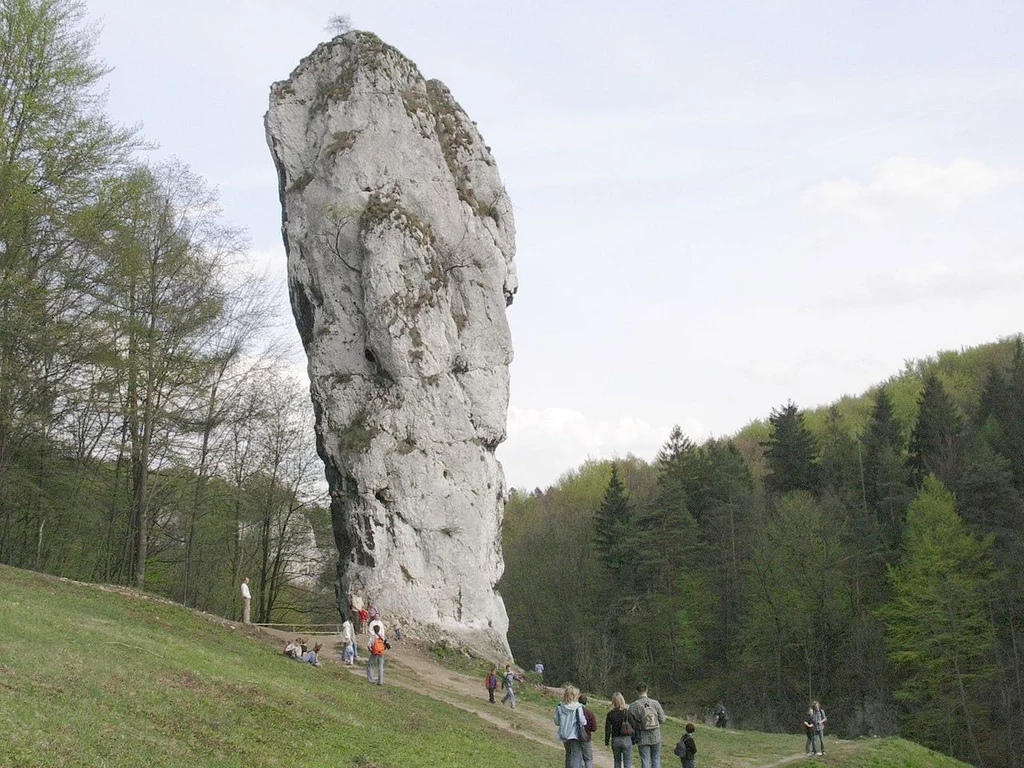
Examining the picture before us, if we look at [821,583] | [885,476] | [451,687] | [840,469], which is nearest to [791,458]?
[840,469]

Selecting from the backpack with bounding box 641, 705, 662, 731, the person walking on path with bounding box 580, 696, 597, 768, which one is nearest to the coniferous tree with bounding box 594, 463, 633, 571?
the backpack with bounding box 641, 705, 662, 731

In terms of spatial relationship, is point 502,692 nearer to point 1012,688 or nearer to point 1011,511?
point 1012,688

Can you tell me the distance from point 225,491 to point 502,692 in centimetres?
1305

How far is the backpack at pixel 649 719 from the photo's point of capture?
12.4 m

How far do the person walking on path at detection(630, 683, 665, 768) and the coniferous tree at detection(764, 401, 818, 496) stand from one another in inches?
2042

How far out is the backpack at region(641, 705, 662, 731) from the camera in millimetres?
12414

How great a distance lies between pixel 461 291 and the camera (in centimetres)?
3253

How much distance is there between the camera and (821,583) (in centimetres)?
4834

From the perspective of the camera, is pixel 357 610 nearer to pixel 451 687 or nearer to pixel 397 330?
pixel 451 687

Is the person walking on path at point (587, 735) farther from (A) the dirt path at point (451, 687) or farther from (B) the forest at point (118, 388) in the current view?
(B) the forest at point (118, 388)

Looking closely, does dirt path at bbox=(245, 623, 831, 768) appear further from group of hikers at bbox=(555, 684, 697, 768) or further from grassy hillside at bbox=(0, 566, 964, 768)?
group of hikers at bbox=(555, 684, 697, 768)

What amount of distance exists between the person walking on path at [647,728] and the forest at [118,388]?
1641 centimetres

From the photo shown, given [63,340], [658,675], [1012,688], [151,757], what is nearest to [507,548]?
[658,675]

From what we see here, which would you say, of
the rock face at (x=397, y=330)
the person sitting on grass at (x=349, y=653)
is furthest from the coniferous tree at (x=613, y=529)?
the person sitting on grass at (x=349, y=653)
